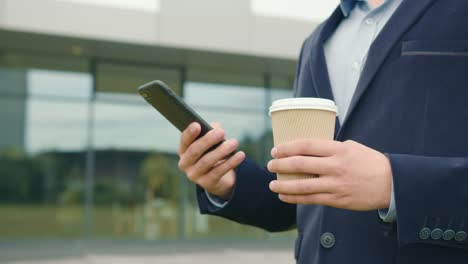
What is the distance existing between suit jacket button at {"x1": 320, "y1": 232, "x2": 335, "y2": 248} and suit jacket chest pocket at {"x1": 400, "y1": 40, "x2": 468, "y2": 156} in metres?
0.35

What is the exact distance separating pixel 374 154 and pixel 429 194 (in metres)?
0.15

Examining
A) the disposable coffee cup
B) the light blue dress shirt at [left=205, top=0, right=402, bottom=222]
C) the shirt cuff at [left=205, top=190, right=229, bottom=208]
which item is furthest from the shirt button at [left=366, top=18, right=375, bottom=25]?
the shirt cuff at [left=205, top=190, right=229, bottom=208]

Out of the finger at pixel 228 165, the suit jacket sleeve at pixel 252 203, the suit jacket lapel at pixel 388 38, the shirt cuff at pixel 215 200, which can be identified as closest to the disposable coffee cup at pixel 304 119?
the suit jacket lapel at pixel 388 38

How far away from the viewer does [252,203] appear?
5.88 feet

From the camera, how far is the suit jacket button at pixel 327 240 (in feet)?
4.75

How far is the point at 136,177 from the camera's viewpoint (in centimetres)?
1121

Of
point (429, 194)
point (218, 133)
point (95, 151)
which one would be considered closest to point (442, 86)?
point (429, 194)

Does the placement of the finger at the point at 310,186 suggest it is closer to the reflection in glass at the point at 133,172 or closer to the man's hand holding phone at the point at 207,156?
the man's hand holding phone at the point at 207,156

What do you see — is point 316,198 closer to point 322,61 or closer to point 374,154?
point 374,154

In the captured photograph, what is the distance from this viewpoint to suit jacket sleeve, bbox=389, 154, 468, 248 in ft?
3.62

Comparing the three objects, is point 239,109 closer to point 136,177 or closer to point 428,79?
point 136,177

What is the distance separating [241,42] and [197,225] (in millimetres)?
4165

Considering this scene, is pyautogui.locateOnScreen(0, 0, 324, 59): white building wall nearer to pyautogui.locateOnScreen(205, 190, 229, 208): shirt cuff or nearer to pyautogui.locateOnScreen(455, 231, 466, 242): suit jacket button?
pyautogui.locateOnScreen(205, 190, 229, 208): shirt cuff

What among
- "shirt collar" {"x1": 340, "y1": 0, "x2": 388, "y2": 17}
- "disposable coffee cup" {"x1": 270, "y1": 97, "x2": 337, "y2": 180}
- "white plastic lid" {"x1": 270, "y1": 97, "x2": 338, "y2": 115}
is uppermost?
"shirt collar" {"x1": 340, "y1": 0, "x2": 388, "y2": 17}
